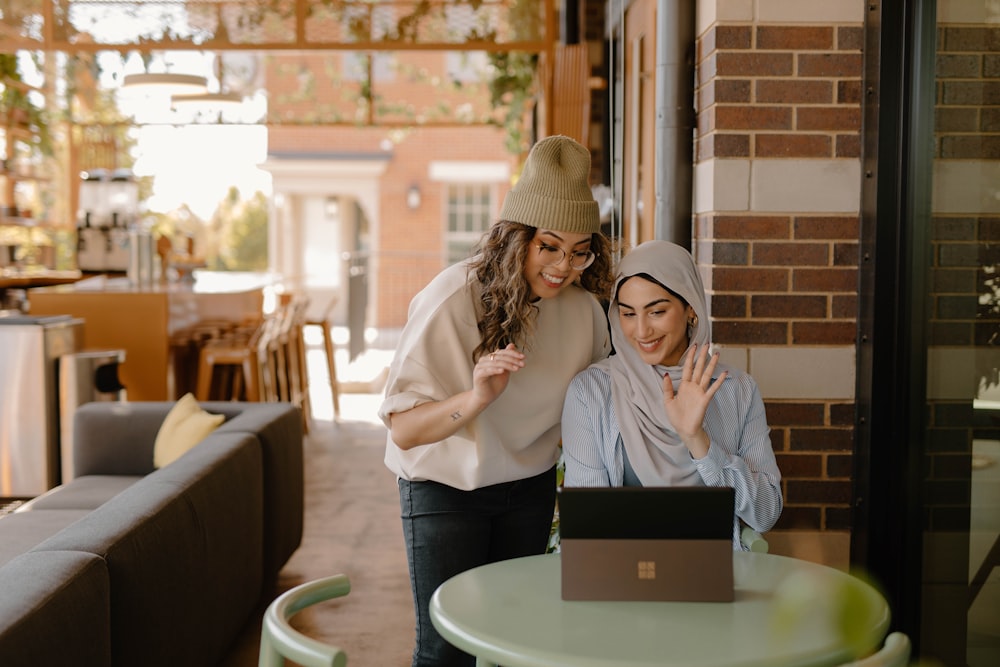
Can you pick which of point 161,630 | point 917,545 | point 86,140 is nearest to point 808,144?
point 917,545

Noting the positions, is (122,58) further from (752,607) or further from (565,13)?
(752,607)

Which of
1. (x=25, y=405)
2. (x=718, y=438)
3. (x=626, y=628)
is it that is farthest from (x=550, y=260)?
(x=25, y=405)

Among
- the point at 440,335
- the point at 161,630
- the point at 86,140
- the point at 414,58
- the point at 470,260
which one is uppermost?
the point at 414,58

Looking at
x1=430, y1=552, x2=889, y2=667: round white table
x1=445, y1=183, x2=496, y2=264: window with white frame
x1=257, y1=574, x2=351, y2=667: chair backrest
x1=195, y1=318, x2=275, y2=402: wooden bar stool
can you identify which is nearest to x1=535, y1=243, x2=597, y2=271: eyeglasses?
x1=430, y1=552, x2=889, y2=667: round white table

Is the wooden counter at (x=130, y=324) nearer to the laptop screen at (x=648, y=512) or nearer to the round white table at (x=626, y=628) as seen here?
the round white table at (x=626, y=628)

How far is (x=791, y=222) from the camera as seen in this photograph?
10.2ft

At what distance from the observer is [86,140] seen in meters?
12.3

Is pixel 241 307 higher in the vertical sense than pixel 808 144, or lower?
lower

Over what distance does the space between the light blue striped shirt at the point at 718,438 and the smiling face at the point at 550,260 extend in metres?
0.24

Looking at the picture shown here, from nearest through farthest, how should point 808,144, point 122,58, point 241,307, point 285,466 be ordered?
point 808,144 → point 285,466 → point 241,307 → point 122,58

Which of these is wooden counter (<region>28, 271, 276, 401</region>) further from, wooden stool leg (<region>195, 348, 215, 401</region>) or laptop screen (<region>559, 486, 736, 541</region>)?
laptop screen (<region>559, 486, 736, 541</region>)

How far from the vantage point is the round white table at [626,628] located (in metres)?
1.60

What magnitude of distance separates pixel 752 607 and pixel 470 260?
0.97m

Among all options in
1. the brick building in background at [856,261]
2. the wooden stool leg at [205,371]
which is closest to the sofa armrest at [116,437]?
the wooden stool leg at [205,371]
